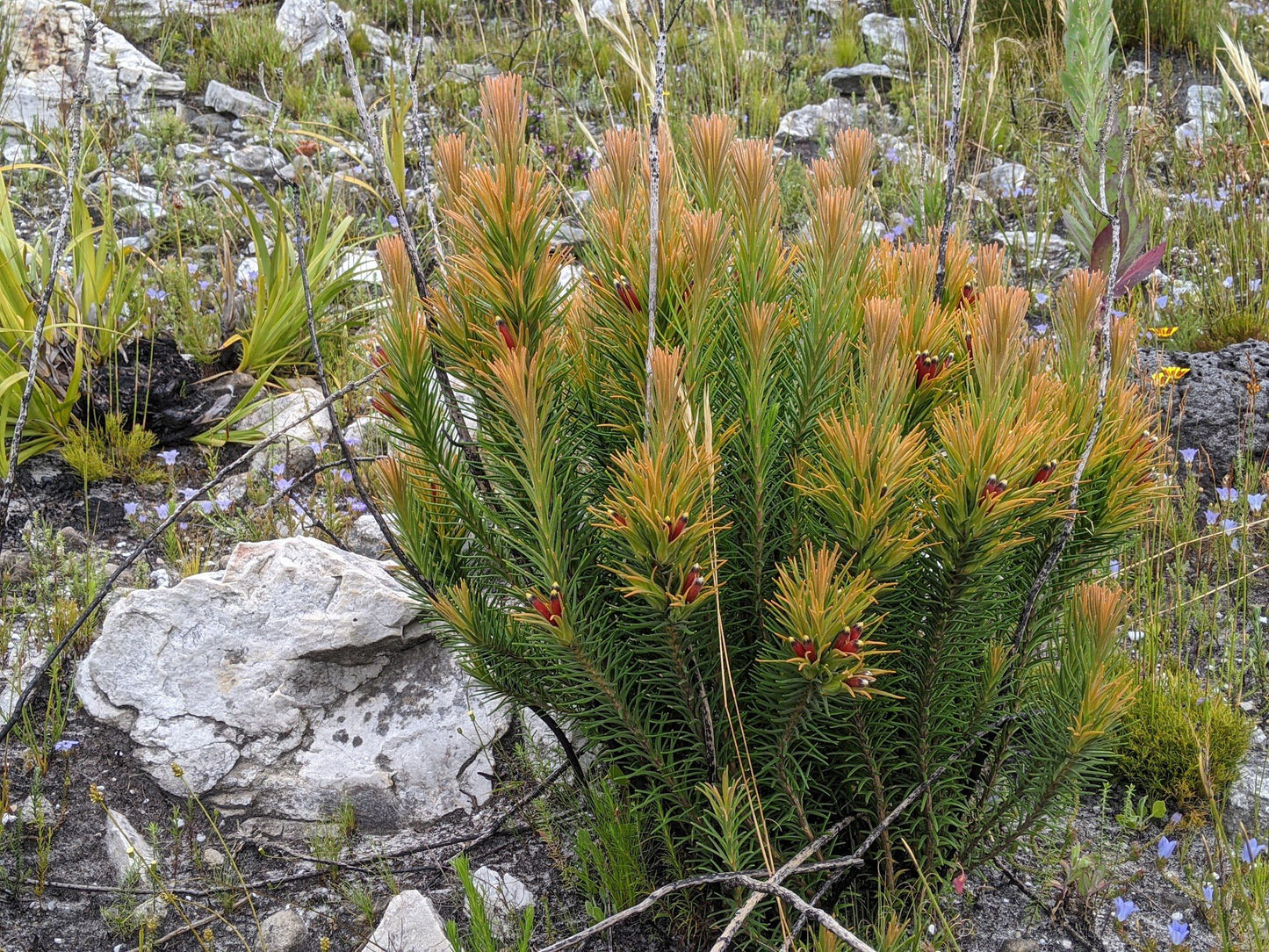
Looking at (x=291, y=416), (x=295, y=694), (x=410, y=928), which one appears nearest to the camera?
(x=410, y=928)

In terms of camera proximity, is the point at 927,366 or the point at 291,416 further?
the point at 291,416

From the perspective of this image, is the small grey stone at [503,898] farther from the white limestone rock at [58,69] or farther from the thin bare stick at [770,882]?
the white limestone rock at [58,69]

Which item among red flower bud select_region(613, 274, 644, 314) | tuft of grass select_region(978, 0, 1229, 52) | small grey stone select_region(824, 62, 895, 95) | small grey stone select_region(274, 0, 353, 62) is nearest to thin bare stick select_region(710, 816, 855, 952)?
red flower bud select_region(613, 274, 644, 314)

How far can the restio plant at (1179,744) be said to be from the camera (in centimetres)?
237

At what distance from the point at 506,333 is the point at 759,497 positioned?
474mm

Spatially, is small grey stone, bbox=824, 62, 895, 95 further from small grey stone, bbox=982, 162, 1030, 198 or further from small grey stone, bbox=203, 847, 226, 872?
small grey stone, bbox=203, 847, 226, 872

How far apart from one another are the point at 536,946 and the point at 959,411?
4.59 feet

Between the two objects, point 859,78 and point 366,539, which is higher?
point 859,78

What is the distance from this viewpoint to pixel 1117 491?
1681 millimetres

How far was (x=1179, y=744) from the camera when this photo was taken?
7.81ft

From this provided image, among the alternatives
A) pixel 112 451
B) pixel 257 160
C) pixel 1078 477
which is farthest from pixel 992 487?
pixel 257 160

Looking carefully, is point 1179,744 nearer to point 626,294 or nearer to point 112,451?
point 626,294

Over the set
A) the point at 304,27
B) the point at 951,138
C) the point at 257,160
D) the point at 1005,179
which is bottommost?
the point at 1005,179

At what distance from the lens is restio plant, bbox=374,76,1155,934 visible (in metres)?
1.44
